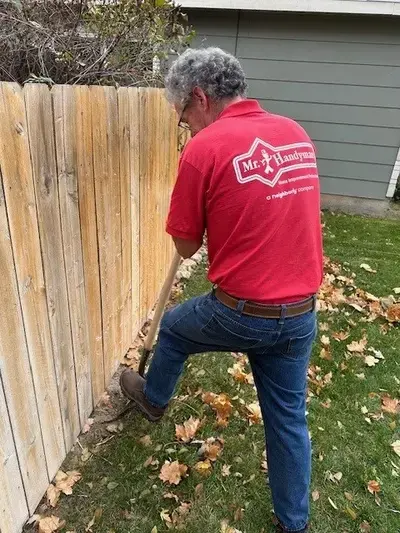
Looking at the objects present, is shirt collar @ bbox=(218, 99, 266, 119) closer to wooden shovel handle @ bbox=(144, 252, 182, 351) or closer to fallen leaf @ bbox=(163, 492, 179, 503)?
wooden shovel handle @ bbox=(144, 252, 182, 351)

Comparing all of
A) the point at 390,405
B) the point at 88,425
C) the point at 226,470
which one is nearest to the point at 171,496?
the point at 226,470

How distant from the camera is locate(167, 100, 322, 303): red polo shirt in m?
1.65

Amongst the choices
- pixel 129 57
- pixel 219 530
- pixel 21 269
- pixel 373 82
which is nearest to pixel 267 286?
pixel 21 269

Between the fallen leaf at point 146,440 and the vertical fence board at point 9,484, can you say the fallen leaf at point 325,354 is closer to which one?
the fallen leaf at point 146,440

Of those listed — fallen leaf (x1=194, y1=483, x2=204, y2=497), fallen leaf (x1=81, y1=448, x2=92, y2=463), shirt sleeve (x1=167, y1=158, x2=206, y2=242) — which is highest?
shirt sleeve (x1=167, y1=158, x2=206, y2=242)

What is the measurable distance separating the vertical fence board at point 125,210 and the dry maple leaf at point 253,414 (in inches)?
40.6

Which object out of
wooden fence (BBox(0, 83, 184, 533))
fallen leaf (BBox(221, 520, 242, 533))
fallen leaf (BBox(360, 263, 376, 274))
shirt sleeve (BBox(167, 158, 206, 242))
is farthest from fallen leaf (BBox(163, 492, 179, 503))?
fallen leaf (BBox(360, 263, 376, 274))

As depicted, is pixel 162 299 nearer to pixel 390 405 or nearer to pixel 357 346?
pixel 390 405

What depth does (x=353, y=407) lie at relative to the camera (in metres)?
3.14

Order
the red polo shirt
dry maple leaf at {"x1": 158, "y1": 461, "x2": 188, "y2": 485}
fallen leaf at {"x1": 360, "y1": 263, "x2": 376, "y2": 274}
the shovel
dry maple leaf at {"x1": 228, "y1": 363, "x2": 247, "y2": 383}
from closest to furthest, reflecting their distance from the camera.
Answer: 1. the red polo shirt
2. dry maple leaf at {"x1": 158, "y1": 461, "x2": 188, "y2": 485}
3. the shovel
4. dry maple leaf at {"x1": 228, "y1": 363, "x2": 247, "y2": 383}
5. fallen leaf at {"x1": 360, "y1": 263, "x2": 376, "y2": 274}

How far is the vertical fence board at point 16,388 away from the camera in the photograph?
163 centimetres

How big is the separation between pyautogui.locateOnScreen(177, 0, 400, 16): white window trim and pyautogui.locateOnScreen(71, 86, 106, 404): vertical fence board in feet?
18.1

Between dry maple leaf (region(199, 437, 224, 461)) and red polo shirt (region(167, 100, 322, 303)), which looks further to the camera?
dry maple leaf (region(199, 437, 224, 461))

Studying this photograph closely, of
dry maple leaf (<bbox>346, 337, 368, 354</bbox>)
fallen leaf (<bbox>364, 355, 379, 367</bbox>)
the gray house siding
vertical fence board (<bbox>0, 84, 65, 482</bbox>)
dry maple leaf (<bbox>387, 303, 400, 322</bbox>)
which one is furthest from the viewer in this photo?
the gray house siding
